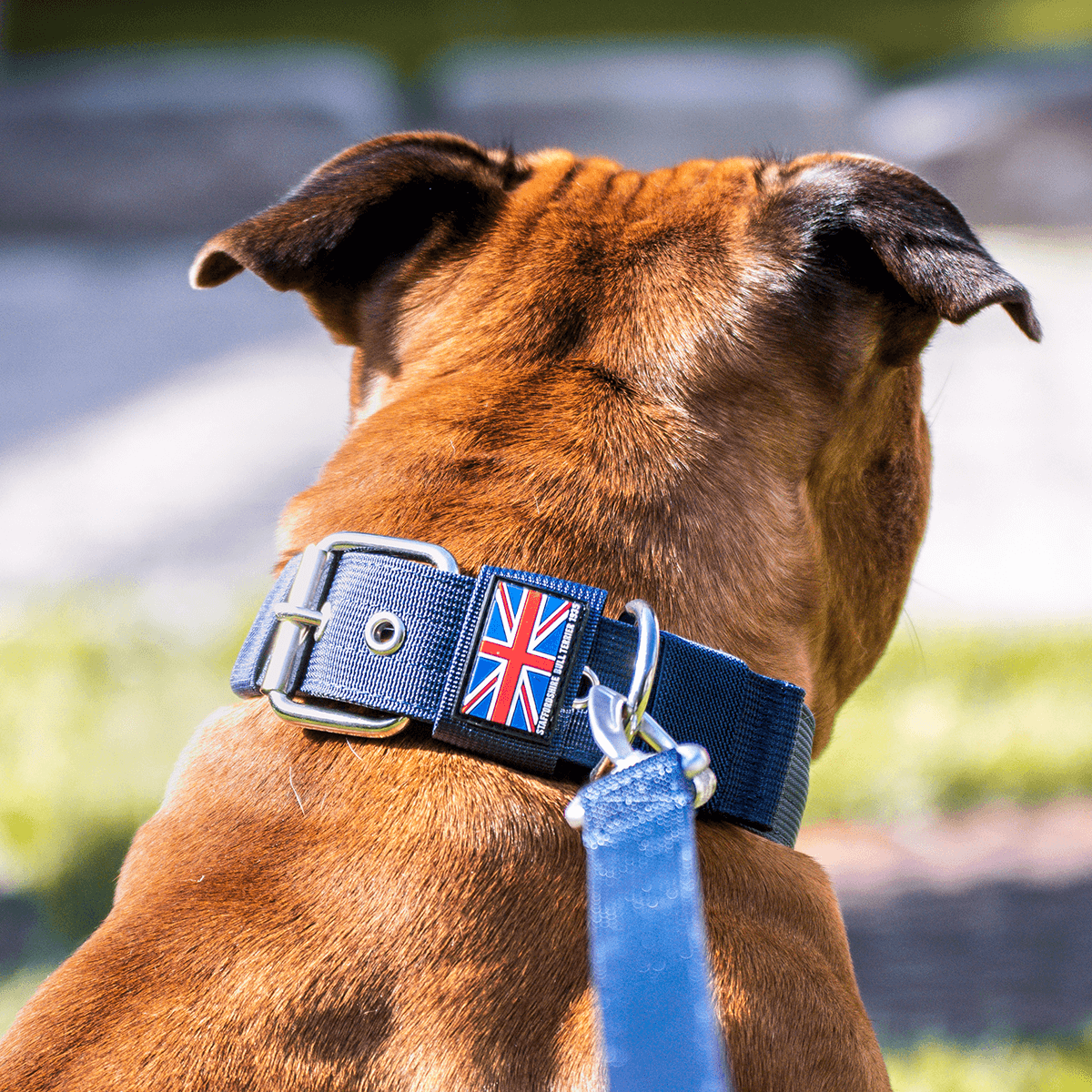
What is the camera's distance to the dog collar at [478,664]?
1.41 m

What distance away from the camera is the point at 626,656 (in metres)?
1.44

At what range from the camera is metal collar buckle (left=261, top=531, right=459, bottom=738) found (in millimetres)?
1441

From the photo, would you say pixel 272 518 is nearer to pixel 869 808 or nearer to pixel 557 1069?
pixel 869 808

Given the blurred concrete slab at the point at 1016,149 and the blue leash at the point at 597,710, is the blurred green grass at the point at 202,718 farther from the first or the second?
the blurred concrete slab at the point at 1016,149

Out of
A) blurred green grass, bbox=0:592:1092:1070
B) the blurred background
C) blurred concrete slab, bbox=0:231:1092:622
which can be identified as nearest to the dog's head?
the blurred background

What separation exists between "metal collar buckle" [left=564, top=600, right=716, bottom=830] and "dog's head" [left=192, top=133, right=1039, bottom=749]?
0.61 feet

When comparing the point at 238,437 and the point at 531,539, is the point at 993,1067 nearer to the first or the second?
the point at 531,539

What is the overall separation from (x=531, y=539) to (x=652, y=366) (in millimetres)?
366

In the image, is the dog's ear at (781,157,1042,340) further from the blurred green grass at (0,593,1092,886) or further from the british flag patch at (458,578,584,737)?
the blurred green grass at (0,593,1092,886)

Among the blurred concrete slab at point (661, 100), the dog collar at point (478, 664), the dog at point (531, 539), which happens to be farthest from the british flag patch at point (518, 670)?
the blurred concrete slab at point (661, 100)

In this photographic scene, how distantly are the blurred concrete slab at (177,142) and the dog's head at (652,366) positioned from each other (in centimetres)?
959

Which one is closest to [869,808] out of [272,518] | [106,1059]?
[106,1059]

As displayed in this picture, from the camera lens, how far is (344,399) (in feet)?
27.2

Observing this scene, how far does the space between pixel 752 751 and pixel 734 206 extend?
90cm
